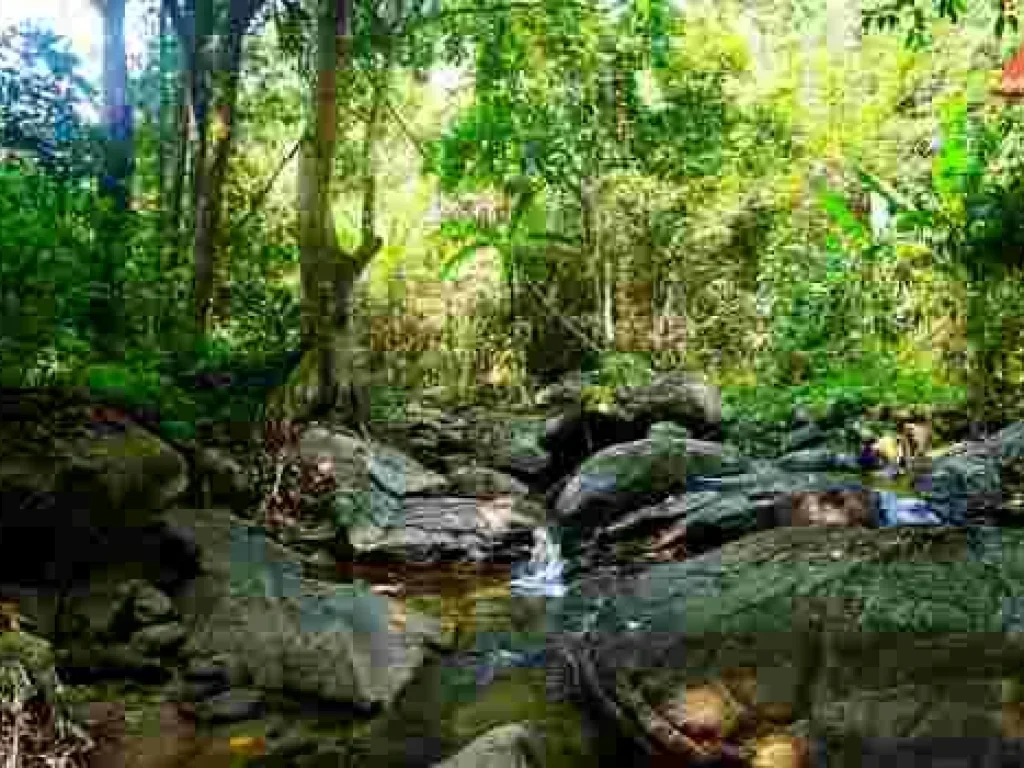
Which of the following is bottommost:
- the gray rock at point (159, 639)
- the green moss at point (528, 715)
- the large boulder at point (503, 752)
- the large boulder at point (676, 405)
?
the green moss at point (528, 715)

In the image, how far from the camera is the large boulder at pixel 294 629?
13.6 ft

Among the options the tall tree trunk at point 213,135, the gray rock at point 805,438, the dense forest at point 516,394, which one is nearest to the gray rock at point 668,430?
the dense forest at point 516,394

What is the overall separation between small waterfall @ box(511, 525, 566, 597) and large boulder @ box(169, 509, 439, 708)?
1.23 meters

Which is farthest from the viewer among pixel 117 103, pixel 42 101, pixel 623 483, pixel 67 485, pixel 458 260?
pixel 458 260

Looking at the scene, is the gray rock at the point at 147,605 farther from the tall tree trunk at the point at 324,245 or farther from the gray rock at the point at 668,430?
the gray rock at the point at 668,430

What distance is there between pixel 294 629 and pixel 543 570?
262 centimetres

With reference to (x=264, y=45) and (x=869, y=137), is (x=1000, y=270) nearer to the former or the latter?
(x=869, y=137)

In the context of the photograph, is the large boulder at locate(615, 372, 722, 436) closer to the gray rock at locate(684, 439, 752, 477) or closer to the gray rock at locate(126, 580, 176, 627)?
the gray rock at locate(684, 439, 752, 477)

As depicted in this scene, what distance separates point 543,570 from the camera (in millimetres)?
6699

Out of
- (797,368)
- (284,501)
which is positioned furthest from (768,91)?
(284,501)

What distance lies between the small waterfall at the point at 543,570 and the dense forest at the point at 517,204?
8.00 ft

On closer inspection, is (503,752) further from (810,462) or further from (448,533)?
(810,462)

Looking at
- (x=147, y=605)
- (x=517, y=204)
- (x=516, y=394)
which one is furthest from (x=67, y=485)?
(x=516, y=394)

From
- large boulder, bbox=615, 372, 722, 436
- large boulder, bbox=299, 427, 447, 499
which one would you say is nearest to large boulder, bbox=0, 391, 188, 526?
large boulder, bbox=299, 427, 447, 499
